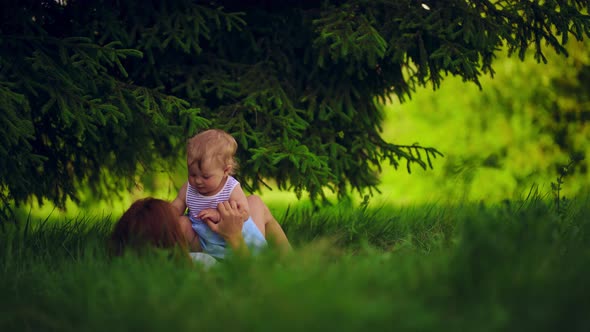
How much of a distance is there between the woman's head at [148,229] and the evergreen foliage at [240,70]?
72 cm

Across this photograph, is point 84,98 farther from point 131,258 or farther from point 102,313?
point 102,313

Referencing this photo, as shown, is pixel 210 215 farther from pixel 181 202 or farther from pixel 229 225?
pixel 181 202

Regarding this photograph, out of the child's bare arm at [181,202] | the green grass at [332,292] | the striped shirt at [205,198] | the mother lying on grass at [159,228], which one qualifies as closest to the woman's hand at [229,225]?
the mother lying on grass at [159,228]

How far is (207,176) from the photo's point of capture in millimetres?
3742

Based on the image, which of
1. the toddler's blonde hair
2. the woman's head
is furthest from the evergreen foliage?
the woman's head

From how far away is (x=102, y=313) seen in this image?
2.32 metres

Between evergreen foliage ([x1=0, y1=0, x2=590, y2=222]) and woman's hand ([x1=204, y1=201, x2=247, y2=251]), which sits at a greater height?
evergreen foliage ([x1=0, y1=0, x2=590, y2=222])

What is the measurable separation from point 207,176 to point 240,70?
131cm

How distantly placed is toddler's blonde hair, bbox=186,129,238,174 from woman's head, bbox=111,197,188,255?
1.38 feet

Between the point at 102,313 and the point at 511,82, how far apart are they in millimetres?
8676

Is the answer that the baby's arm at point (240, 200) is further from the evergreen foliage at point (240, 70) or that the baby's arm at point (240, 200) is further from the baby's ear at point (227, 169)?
the evergreen foliage at point (240, 70)

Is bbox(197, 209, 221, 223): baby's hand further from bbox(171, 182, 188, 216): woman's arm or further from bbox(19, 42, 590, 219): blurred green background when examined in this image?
bbox(19, 42, 590, 219): blurred green background

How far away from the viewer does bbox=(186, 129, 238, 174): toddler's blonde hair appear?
12.2ft

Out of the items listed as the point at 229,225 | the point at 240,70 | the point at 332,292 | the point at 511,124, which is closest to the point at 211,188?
the point at 229,225
